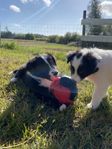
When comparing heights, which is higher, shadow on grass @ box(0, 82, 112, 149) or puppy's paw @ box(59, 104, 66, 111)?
puppy's paw @ box(59, 104, 66, 111)

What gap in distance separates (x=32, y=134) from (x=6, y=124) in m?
0.44

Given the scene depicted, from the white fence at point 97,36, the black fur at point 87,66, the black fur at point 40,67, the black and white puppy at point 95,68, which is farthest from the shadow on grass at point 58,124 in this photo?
the white fence at point 97,36

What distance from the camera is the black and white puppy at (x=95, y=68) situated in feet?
12.5

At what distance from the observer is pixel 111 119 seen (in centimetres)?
371

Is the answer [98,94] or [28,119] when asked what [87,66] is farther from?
[28,119]

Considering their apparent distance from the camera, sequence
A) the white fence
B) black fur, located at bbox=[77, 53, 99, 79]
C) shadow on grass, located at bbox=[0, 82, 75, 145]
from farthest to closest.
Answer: the white fence, black fur, located at bbox=[77, 53, 99, 79], shadow on grass, located at bbox=[0, 82, 75, 145]

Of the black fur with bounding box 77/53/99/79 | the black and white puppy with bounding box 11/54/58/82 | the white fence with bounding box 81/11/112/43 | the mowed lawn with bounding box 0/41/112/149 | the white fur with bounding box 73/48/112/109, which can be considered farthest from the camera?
the white fence with bounding box 81/11/112/43

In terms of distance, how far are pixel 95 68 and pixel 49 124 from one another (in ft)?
3.04

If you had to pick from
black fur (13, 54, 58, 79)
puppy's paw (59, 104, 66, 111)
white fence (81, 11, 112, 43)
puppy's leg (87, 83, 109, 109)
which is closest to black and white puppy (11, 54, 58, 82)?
black fur (13, 54, 58, 79)

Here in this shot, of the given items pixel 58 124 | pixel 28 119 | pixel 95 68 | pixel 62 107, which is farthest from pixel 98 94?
pixel 28 119

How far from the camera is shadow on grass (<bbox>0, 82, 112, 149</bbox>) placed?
122 inches

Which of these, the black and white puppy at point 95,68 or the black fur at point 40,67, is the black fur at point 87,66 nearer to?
the black and white puppy at point 95,68

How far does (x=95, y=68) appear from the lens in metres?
3.82

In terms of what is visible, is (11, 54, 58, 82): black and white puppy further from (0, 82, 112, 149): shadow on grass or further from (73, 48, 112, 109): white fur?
(73, 48, 112, 109): white fur
